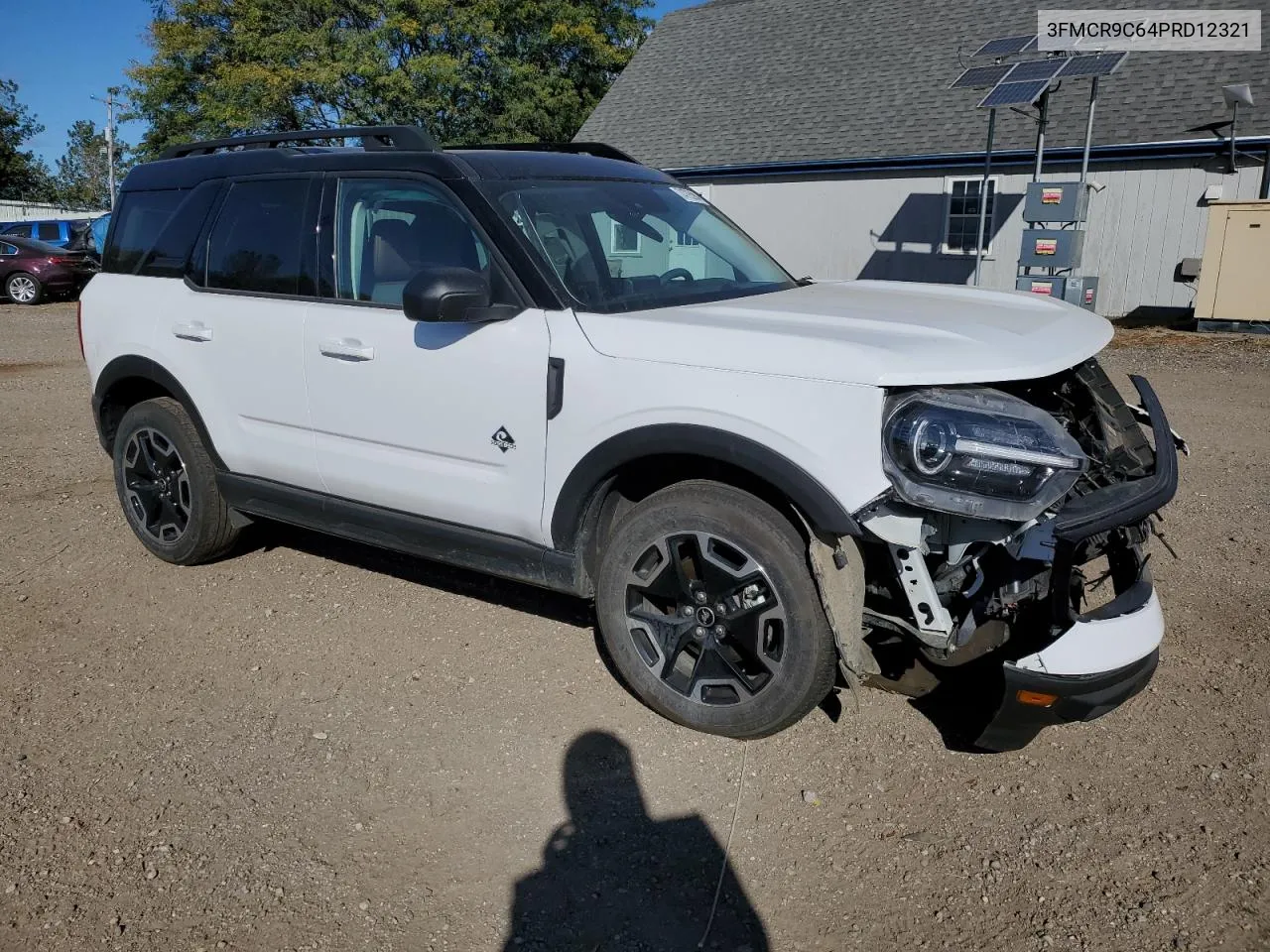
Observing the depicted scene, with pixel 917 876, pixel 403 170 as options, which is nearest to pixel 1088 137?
pixel 403 170

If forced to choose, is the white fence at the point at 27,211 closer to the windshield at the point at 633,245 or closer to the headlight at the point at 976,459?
the windshield at the point at 633,245

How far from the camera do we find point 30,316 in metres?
19.0

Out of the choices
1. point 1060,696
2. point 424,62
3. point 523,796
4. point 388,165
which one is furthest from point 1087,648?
point 424,62

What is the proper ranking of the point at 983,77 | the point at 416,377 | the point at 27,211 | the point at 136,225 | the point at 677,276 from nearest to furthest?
the point at 416,377, the point at 677,276, the point at 136,225, the point at 983,77, the point at 27,211

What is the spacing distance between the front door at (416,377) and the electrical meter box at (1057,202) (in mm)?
12480

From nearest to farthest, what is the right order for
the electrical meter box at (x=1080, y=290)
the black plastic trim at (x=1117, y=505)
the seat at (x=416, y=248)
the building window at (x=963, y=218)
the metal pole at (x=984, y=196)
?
1. the black plastic trim at (x=1117, y=505)
2. the seat at (x=416, y=248)
3. the electrical meter box at (x=1080, y=290)
4. the metal pole at (x=984, y=196)
5. the building window at (x=963, y=218)

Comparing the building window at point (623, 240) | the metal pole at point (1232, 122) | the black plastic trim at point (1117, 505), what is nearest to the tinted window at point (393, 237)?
the building window at point (623, 240)

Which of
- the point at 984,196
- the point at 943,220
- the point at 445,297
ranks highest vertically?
the point at 984,196

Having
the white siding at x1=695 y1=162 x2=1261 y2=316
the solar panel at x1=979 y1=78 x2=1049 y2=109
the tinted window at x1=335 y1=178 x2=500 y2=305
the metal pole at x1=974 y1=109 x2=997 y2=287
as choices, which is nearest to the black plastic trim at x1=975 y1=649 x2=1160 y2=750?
the tinted window at x1=335 y1=178 x2=500 y2=305

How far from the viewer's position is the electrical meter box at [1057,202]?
14117 mm

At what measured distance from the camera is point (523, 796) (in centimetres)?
325

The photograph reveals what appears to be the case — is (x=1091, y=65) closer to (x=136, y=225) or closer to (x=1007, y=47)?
(x=1007, y=47)

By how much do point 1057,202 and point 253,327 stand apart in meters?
12.8

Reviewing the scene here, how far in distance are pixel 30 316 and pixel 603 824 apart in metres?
19.8
